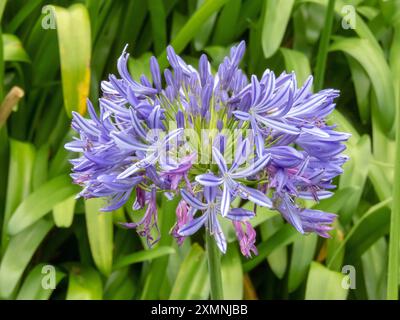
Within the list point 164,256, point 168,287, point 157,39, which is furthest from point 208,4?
point 168,287

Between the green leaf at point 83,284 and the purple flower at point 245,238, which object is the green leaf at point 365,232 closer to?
the green leaf at point 83,284

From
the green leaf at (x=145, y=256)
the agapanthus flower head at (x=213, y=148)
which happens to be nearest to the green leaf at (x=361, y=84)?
the green leaf at (x=145, y=256)

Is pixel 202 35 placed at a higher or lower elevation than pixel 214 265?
higher

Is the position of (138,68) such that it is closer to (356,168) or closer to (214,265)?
(356,168)

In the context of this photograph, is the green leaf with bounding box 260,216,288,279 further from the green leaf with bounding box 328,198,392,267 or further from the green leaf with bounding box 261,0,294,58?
the green leaf with bounding box 261,0,294,58

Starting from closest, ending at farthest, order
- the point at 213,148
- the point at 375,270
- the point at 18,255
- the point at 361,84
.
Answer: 1. the point at 213,148
2. the point at 18,255
3. the point at 375,270
4. the point at 361,84

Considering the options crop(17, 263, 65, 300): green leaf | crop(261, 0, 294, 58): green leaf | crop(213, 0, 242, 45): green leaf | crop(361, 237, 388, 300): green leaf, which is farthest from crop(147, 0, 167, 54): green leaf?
crop(361, 237, 388, 300): green leaf

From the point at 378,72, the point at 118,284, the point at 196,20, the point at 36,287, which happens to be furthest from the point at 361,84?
the point at 36,287

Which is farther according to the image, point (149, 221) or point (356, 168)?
point (356, 168)
